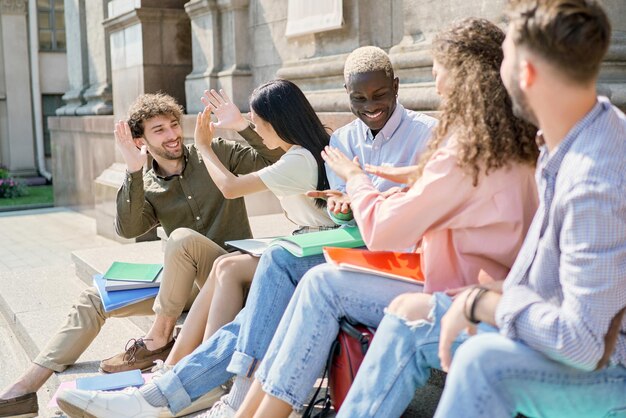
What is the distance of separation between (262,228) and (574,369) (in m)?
4.12

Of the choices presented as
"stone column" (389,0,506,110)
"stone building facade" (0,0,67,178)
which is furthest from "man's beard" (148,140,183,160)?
"stone building facade" (0,0,67,178)

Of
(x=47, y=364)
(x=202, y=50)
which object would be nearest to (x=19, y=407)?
(x=47, y=364)

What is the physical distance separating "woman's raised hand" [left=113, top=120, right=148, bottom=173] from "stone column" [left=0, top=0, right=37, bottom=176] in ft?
60.5

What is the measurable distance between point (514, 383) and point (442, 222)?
60 cm

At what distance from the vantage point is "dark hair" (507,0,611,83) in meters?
1.75

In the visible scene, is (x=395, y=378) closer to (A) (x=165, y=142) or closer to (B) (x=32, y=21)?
(A) (x=165, y=142)

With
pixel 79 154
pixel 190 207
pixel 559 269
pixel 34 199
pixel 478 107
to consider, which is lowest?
pixel 34 199

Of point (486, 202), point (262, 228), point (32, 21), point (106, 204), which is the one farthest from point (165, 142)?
point (32, 21)

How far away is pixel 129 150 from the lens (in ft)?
12.6

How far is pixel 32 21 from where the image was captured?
2136 centimetres

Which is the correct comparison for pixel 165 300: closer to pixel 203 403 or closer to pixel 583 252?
pixel 203 403

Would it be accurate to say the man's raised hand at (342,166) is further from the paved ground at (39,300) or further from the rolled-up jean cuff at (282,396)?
the paved ground at (39,300)

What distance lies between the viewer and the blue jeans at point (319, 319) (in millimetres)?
2430

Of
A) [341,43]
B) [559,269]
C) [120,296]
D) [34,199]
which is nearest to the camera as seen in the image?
[559,269]
